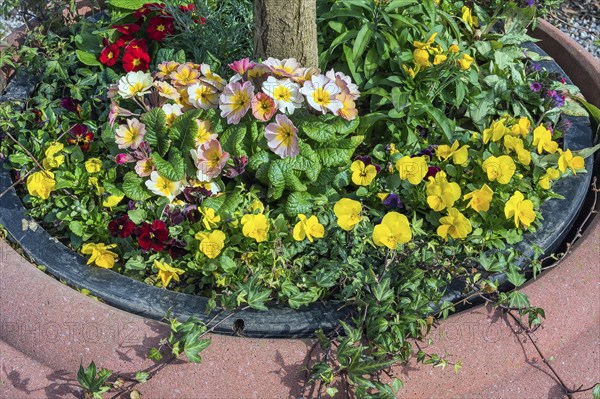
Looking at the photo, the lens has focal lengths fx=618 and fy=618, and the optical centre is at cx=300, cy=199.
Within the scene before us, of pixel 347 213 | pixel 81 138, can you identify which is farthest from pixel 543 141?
pixel 81 138

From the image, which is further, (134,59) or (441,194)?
(134,59)

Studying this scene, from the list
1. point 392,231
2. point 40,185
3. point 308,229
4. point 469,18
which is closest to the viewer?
point 392,231

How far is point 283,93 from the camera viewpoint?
188 cm

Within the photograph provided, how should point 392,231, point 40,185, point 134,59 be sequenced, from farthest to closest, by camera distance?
point 134,59 < point 40,185 < point 392,231

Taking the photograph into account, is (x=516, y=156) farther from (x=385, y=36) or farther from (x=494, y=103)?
(x=385, y=36)

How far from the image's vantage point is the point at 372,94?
7.34 feet

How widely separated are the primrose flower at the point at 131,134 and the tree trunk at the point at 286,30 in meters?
0.49

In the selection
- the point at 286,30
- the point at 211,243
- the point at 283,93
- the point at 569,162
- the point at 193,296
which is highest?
the point at 286,30

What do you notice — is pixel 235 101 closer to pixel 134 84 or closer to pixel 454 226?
pixel 134 84

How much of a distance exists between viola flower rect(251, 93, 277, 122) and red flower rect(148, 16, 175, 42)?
2.41ft

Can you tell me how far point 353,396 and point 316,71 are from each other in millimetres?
1002

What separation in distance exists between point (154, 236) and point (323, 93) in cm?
67

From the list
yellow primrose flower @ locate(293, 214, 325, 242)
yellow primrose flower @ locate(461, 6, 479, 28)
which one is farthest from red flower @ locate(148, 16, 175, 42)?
yellow primrose flower @ locate(461, 6, 479, 28)

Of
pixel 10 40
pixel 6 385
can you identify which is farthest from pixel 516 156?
pixel 10 40
